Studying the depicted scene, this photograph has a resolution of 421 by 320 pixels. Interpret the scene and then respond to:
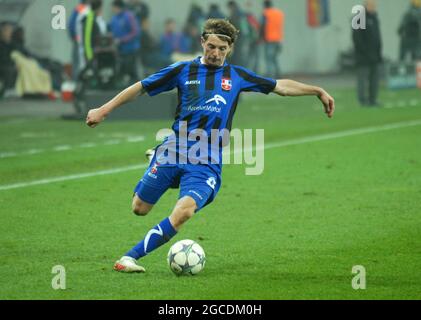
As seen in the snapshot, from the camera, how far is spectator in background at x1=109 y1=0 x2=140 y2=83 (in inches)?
949

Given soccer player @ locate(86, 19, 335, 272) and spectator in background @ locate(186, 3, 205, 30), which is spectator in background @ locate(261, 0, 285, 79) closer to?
spectator in background @ locate(186, 3, 205, 30)

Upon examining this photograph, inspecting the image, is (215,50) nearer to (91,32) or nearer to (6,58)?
(91,32)

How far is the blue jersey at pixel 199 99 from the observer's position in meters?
8.71

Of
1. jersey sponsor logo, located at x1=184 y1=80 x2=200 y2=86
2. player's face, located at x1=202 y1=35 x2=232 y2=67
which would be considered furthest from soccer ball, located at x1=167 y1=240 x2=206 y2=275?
player's face, located at x1=202 y1=35 x2=232 y2=67

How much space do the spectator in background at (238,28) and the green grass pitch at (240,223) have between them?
38.0 ft

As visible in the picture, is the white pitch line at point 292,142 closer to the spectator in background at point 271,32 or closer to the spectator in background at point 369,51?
the spectator in background at point 369,51

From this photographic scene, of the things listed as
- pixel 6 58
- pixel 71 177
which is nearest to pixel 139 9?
pixel 6 58

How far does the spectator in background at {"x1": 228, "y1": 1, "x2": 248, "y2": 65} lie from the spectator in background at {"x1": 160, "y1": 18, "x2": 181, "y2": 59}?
5.57 ft

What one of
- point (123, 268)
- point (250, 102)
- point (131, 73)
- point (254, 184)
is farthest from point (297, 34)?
point (123, 268)

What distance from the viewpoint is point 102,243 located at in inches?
384

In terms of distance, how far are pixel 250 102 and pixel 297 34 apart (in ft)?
40.9

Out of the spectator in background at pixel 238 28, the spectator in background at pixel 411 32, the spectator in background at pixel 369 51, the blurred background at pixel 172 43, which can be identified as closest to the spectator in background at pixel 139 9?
the blurred background at pixel 172 43

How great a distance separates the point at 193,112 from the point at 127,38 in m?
15.8
